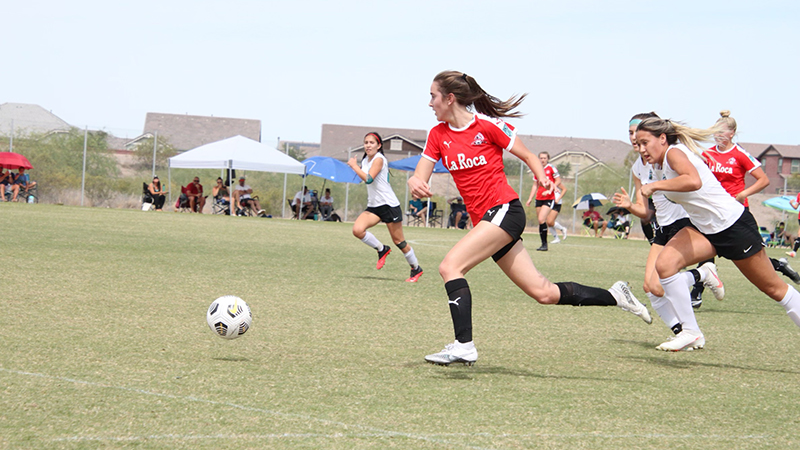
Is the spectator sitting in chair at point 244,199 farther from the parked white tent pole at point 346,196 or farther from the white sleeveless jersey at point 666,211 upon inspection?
the white sleeveless jersey at point 666,211

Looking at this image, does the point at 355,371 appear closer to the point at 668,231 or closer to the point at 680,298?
the point at 680,298

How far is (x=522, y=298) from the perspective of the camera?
949 centimetres

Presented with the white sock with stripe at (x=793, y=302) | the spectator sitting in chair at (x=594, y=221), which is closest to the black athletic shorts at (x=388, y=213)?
the white sock with stripe at (x=793, y=302)

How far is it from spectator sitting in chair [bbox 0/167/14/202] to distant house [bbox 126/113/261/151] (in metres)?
45.4

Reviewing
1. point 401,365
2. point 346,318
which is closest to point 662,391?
Answer: point 401,365

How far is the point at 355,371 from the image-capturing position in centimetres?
511

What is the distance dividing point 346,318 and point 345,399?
300cm

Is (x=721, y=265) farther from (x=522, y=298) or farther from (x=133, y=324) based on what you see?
(x=133, y=324)

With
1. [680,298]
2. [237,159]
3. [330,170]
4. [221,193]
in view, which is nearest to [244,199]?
[221,193]

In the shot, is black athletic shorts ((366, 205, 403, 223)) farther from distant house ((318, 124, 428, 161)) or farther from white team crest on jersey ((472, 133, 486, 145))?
distant house ((318, 124, 428, 161))

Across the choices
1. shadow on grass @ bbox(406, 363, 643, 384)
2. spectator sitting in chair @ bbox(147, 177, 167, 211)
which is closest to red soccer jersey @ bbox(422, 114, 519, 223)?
shadow on grass @ bbox(406, 363, 643, 384)

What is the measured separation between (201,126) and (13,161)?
181 feet

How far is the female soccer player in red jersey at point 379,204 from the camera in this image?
11000mm

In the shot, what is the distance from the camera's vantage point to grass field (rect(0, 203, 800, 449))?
3.80 metres
